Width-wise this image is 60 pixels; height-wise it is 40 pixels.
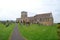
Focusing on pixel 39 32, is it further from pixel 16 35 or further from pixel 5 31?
pixel 5 31

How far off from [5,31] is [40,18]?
79 cm

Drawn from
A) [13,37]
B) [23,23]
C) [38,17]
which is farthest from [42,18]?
Result: [13,37]

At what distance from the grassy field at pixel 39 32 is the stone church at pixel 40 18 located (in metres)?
0.09

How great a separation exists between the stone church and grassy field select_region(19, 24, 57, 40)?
92mm

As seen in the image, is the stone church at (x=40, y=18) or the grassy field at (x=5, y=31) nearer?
the stone church at (x=40, y=18)

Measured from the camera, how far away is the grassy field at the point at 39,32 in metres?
4.23

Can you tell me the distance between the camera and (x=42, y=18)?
14.0ft

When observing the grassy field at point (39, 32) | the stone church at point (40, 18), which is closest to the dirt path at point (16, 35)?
the grassy field at point (39, 32)

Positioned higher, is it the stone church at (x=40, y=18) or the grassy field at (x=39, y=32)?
the stone church at (x=40, y=18)

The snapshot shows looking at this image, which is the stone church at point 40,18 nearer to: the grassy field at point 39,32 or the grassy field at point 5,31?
the grassy field at point 39,32

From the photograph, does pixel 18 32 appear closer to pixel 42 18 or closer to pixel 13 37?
pixel 13 37

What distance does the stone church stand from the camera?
13.8ft

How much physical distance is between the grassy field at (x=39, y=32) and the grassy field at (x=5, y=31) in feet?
0.77

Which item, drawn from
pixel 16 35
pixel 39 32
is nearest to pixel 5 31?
pixel 16 35
